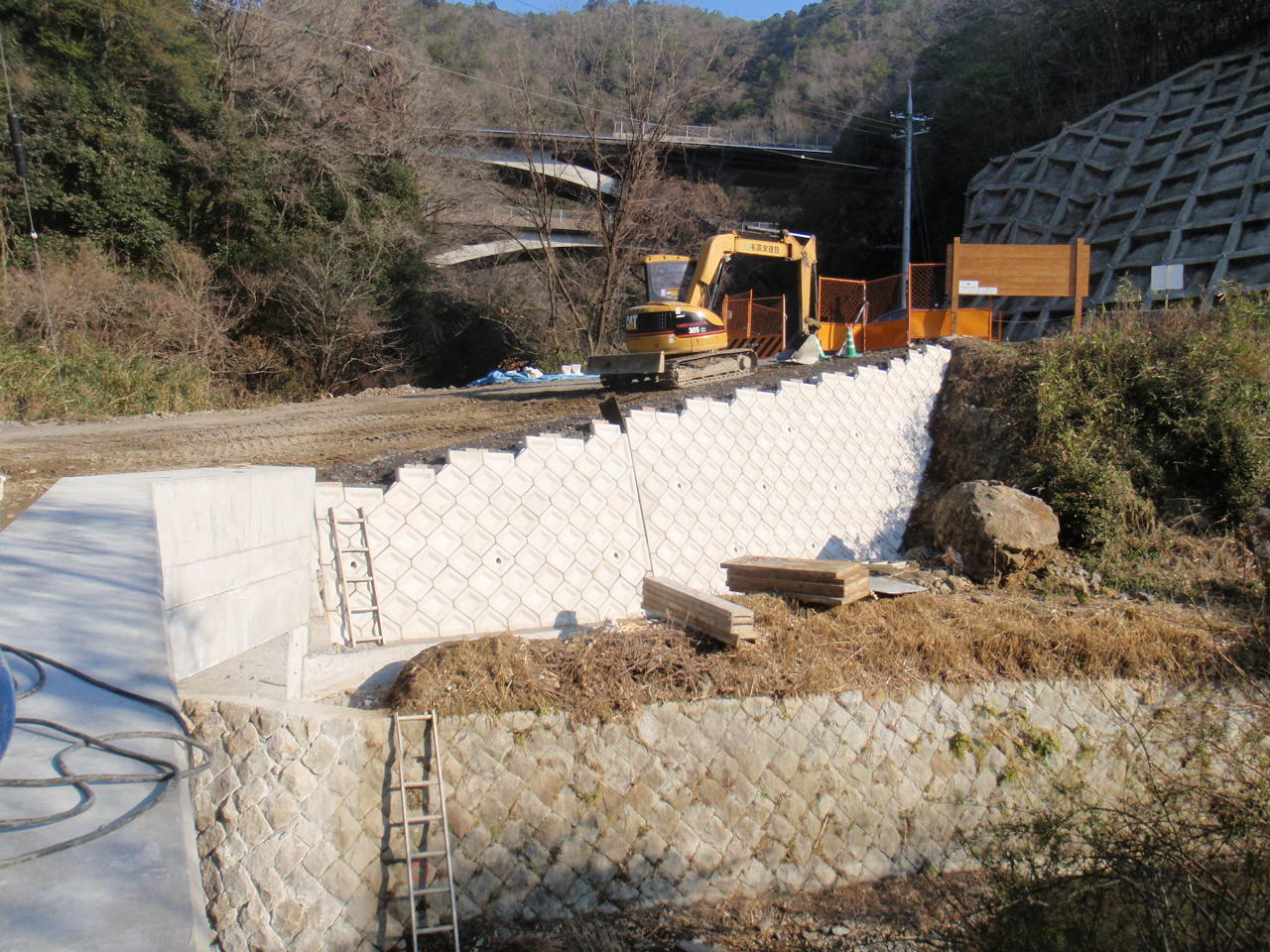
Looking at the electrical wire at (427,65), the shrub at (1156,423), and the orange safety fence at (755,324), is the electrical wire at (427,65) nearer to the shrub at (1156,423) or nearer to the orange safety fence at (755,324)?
the orange safety fence at (755,324)

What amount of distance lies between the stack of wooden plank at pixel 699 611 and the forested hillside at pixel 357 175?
35.4ft

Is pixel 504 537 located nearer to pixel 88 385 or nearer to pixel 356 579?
pixel 356 579

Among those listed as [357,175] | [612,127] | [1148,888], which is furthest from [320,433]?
[612,127]

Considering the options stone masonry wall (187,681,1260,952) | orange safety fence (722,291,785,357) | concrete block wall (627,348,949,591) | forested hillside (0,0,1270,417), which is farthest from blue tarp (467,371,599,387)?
stone masonry wall (187,681,1260,952)

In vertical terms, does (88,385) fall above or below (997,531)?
above

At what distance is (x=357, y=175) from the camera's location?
72.8 ft

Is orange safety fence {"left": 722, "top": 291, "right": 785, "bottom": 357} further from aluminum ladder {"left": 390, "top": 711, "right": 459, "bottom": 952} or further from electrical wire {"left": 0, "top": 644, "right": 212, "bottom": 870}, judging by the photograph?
electrical wire {"left": 0, "top": 644, "right": 212, "bottom": 870}

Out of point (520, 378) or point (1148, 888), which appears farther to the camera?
point (520, 378)

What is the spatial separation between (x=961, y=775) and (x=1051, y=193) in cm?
2006

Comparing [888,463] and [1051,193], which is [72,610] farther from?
[1051,193]

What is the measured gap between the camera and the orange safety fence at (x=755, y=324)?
56.9ft

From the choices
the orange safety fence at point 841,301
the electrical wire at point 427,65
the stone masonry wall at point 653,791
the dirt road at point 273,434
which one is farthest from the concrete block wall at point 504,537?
the electrical wire at point 427,65

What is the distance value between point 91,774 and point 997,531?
835 cm

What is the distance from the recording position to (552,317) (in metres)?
24.9
